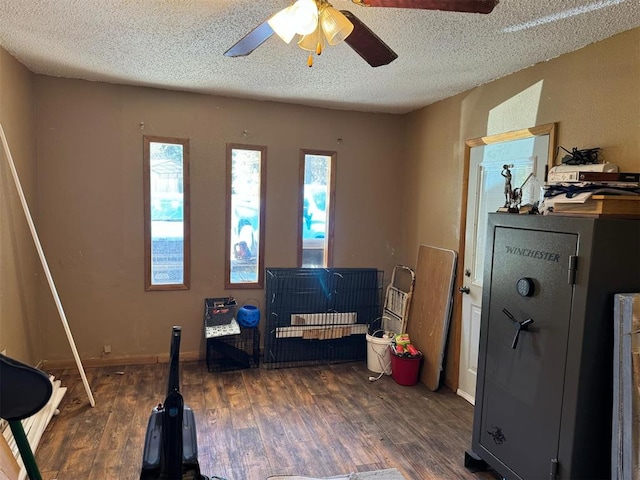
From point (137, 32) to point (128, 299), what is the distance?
2.25 meters

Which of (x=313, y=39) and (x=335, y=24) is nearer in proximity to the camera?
(x=335, y=24)

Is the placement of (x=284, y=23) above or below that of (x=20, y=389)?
above

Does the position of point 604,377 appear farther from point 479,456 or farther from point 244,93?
point 244,93

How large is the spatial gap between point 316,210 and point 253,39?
2.36 m

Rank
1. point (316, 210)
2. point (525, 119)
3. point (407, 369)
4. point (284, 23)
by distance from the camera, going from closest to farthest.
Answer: point (284, 23), point (525, 119), point (407, 369), point (316, 210)

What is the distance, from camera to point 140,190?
3613 millimetres

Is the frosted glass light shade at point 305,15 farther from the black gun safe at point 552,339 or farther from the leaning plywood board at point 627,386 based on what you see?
the leaning plywood board at point 627,386

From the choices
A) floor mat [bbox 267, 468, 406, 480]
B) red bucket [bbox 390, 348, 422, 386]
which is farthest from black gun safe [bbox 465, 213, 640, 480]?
red bucket [bbox 390, 348, 422, 386]

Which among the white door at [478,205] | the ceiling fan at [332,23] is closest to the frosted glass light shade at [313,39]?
the ceiling fan at [332,23]

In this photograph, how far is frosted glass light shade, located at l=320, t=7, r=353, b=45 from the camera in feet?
5.29

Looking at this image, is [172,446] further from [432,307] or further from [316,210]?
[316,210]

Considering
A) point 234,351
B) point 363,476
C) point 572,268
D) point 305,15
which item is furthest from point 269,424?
point 305,15

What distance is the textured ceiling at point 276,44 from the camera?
201 cm

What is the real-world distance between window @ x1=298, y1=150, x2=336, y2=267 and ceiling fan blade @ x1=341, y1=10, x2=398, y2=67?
6.70 feet
